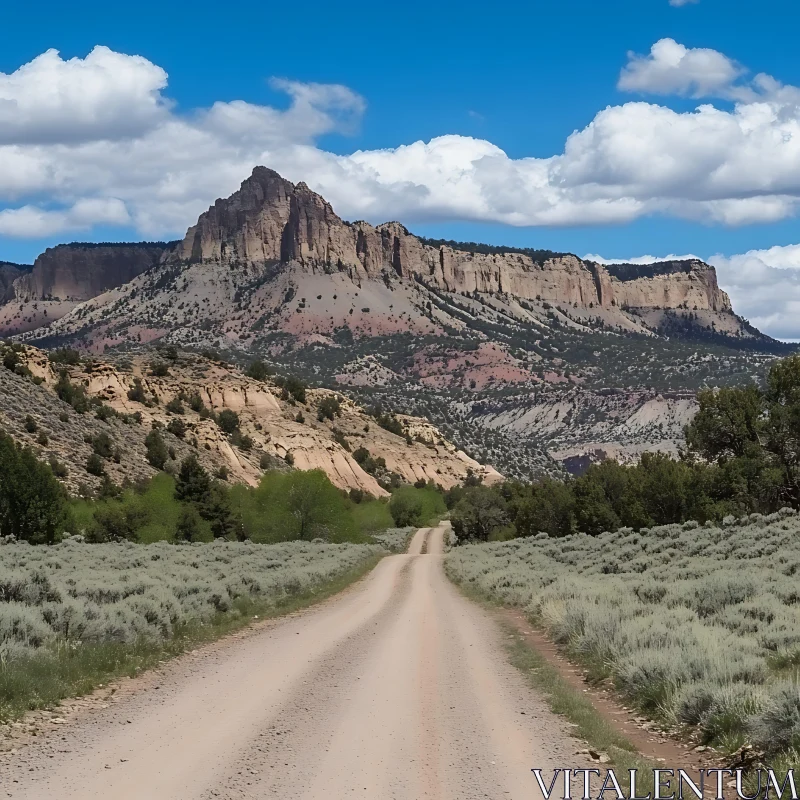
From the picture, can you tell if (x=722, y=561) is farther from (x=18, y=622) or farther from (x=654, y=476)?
(x=654, y=476)

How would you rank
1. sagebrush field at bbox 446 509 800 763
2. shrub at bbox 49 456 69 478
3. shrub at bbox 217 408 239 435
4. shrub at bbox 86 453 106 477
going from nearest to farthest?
sagebrush field at bbox 446 509 800 763, shrub at bbox 49 456 69 478, shrub at bbox 86 453 106 477, shrub at bbox 217 408 239 435

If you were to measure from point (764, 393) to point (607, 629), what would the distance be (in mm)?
37544

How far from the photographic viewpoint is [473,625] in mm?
19844

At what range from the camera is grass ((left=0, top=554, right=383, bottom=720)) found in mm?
10023

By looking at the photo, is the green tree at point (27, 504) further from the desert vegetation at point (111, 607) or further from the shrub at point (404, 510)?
the shrub at point (404, 510)

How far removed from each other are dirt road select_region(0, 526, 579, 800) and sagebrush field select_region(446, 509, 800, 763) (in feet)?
4.72


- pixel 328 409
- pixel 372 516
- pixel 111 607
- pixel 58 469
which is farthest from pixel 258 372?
pixel 111 607

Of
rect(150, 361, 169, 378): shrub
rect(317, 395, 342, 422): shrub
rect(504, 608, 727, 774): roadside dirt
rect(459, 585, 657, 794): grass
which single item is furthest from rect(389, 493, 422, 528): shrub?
rect(504, 608, 727, 774): roadside dirt

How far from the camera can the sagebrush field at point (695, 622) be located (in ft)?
28.9

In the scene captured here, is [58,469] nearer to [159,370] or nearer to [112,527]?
[112,527]

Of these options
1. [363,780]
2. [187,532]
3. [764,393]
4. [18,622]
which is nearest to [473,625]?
[18,622]

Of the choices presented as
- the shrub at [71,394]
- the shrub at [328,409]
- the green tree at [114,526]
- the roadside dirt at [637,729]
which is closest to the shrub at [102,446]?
the shrub at [71,394]

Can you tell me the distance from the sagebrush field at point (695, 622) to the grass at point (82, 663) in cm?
665

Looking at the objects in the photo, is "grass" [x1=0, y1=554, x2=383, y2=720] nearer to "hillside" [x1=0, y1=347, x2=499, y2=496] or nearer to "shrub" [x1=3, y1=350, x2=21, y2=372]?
"hillside" [x1=0, y1=347, x2=499, y2=496]
